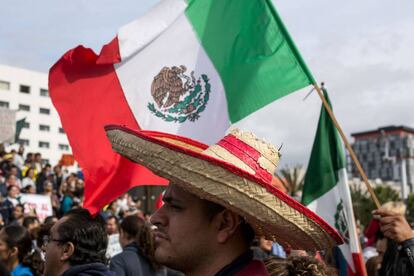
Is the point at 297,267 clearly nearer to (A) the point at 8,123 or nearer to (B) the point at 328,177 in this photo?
(B) the point at 328,177

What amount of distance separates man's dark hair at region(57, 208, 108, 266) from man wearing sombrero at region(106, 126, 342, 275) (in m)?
1.47

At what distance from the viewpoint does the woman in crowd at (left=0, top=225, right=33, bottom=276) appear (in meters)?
4.88

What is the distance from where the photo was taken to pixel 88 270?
360cm

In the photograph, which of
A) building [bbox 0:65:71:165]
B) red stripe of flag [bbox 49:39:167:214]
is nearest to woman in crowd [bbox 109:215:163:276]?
red stripe of flag [bbox 49:39:167:214]

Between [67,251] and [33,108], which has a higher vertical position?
[33,108]

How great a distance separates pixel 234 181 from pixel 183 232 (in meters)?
0.30

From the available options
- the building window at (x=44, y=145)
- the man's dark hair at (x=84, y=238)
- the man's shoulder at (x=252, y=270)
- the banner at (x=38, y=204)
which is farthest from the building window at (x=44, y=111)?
the man's shoulder at (x=252, y=270)

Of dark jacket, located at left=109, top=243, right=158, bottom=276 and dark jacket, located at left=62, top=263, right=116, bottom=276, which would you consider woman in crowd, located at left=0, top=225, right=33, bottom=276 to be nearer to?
dark jacket, located at left=109, top=243, right=158, bottom=276

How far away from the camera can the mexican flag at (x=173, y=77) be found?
504cm

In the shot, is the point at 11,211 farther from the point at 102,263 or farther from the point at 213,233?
the point at 213,233

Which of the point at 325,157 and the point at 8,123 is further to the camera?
the point at 8,123

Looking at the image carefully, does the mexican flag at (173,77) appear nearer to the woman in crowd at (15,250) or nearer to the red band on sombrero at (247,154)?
the woman in crowd at (15,250)

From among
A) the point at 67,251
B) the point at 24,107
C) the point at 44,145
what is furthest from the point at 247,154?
the point at 44,145

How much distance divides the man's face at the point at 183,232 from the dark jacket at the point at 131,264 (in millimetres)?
2559
